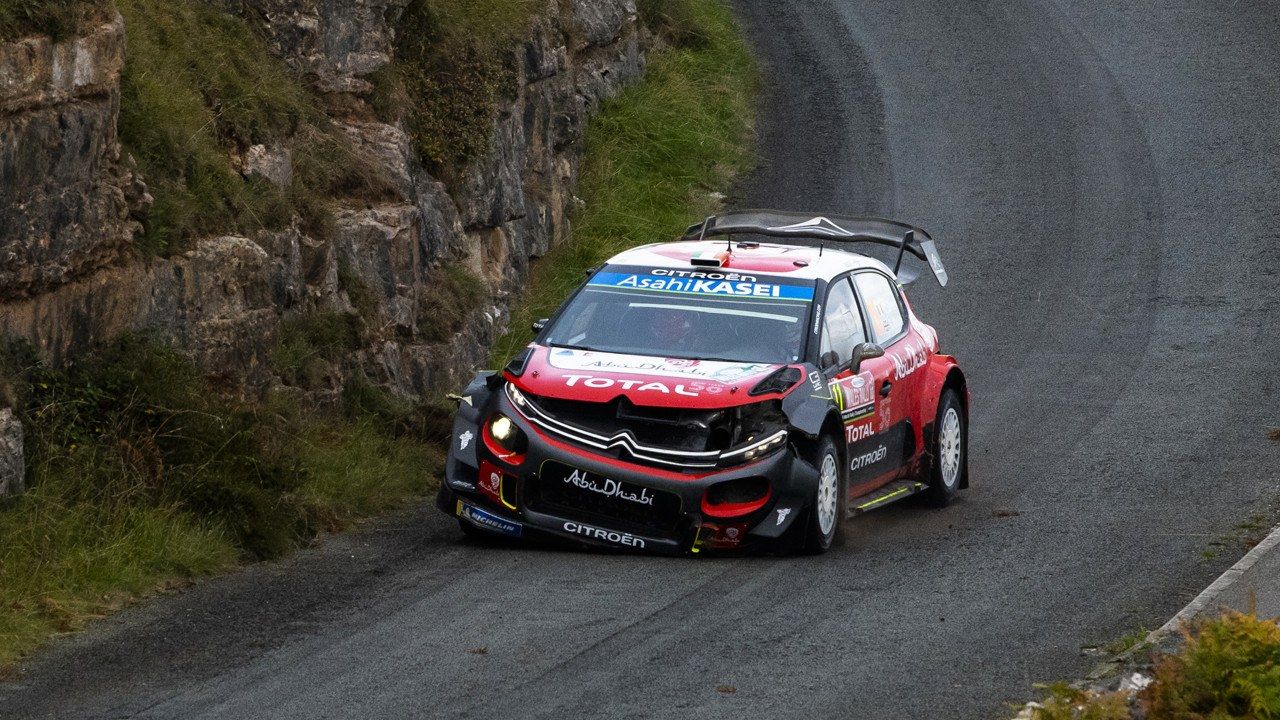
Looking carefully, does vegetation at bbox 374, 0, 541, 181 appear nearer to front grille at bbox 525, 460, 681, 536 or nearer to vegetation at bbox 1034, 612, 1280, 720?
front grille at bbox 525, 460, 681, 536

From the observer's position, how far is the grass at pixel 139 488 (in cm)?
936

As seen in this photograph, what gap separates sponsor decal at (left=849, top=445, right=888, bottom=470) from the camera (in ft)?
37.3

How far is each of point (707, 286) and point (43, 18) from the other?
4.25 m

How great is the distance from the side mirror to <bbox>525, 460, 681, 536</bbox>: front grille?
6.10ft

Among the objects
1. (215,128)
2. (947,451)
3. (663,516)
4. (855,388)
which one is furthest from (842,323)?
(215,128)

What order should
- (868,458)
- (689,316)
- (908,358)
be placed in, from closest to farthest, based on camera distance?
1. (689,316)
2. (868,458)
3. (908,358)

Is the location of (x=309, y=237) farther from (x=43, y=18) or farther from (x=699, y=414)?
(x=699, y=414)

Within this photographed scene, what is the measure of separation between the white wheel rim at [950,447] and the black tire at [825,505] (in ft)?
6.02

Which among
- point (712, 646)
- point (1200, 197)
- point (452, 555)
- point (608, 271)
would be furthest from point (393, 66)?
point (1200, 197)

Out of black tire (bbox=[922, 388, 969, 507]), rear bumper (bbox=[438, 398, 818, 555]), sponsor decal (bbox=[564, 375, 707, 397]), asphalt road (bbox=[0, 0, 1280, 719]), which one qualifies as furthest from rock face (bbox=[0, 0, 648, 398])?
black tire (bbox=[922, 388, 969, 507])

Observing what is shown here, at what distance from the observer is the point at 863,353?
11406 millimetres

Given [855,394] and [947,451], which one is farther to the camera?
[947,451]

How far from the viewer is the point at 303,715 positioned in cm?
736

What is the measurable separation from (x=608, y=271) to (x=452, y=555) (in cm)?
238
